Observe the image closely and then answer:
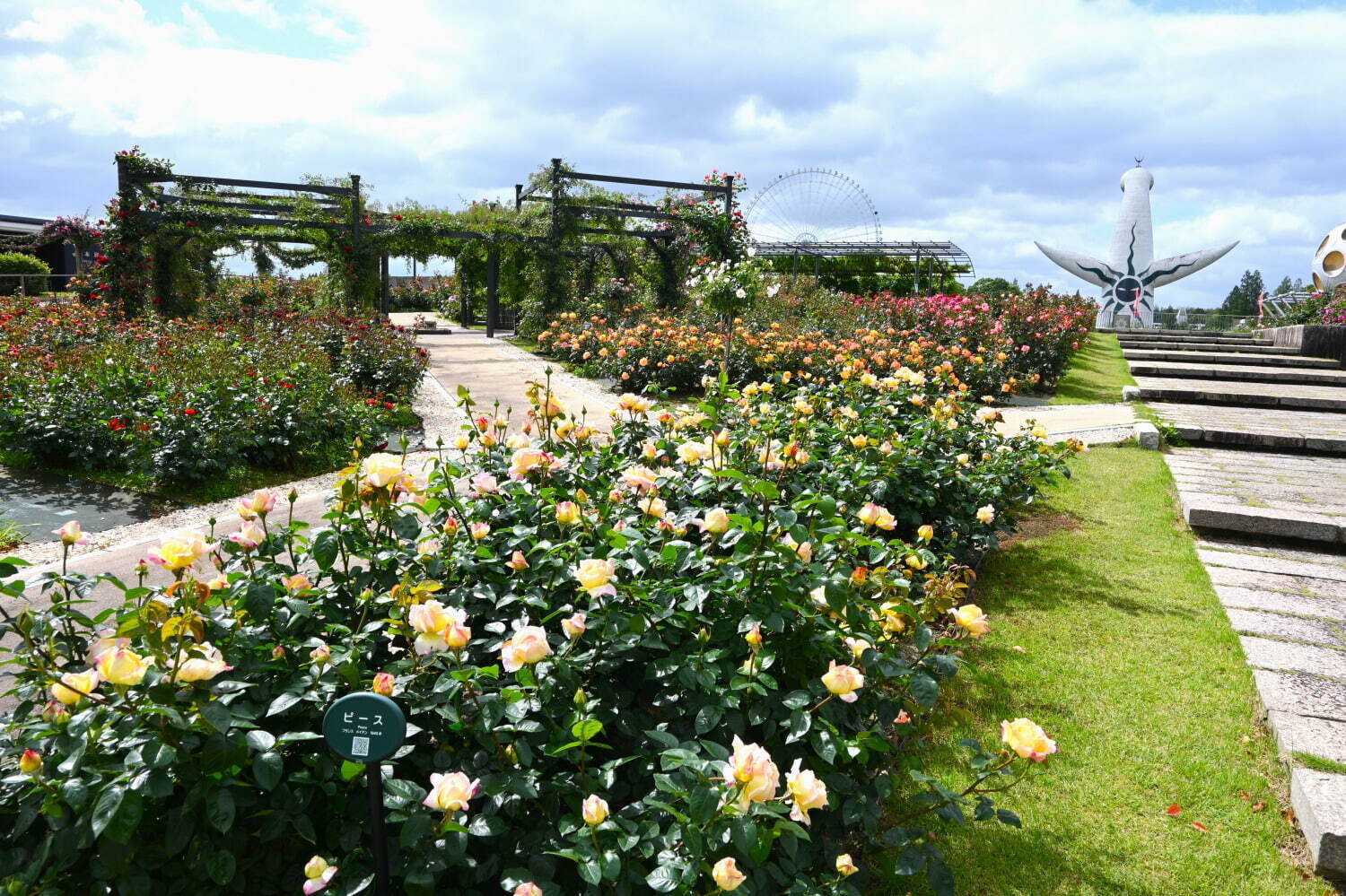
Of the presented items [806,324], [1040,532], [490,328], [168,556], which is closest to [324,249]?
[490,328]

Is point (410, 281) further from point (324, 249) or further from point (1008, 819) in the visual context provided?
point (1008, 819)

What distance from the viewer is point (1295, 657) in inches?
109

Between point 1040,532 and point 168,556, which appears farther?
point 1040,532

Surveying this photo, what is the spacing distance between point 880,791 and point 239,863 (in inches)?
43.9

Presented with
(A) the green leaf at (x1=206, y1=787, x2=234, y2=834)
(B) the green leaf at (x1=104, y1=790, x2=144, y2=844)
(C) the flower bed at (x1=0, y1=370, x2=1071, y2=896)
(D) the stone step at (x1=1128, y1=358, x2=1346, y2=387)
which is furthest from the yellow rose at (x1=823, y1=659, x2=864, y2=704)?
(D) the stone step at (x1=1128, y1=358, x2=1346, y2=387)

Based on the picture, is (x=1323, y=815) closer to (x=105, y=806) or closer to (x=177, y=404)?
(x=105, y=806)

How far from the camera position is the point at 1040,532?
4340 millimetres

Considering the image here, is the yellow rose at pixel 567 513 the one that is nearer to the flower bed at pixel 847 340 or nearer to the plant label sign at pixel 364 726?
the plant label sign at pixel 364 726

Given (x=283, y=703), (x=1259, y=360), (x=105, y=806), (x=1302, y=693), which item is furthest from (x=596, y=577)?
(x=1259, y=360)

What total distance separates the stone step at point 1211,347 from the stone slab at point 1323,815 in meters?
13.3

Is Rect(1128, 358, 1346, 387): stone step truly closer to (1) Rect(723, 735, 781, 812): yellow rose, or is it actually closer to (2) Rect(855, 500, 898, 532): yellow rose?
(2) Rect(855, 500, 898, 532): yellow rose

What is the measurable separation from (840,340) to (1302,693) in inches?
255

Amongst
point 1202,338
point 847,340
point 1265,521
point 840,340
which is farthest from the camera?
point 1202,338

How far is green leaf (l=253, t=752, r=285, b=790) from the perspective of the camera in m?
1.17
